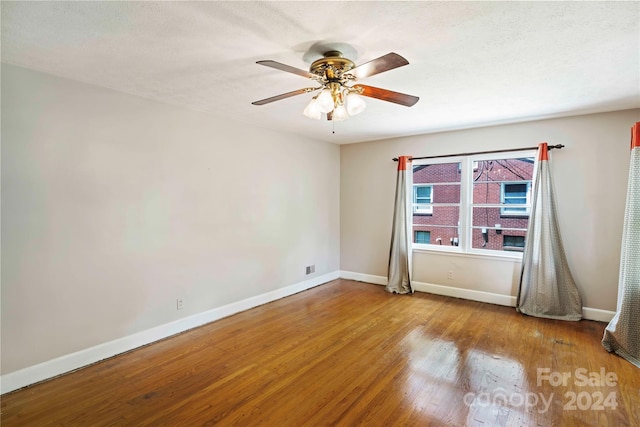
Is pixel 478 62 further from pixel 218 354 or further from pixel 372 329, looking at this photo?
pixel 218 354

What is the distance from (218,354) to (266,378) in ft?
2.15

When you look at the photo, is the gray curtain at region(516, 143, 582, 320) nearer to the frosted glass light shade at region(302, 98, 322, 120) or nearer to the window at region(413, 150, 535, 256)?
the window at region(413, 150, 535, 256)

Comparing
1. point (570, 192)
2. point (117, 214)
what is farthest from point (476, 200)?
point (117, 214)

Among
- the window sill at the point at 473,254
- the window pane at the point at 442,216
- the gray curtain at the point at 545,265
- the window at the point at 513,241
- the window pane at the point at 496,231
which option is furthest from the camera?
the window pane at the point at 442,216

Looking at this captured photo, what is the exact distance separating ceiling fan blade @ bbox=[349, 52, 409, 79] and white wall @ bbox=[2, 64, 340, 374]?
229 cm

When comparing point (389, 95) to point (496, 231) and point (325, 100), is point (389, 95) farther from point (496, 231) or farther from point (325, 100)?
point (496, 231)

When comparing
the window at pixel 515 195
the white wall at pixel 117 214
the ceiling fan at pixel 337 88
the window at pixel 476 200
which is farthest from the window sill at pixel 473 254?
the ceiling fan at pixel 337 88

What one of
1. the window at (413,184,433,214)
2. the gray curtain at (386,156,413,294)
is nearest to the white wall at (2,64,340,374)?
the gray curtain at (386,156,413,294)

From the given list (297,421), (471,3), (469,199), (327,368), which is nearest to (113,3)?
(471,3)

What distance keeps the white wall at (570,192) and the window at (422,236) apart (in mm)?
414

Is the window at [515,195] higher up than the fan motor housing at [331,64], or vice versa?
the fan motor housing at [331,64]

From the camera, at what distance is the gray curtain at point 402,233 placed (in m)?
4.93

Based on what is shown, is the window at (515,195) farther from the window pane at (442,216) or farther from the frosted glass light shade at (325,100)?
the frosted glass light shade at (325,100)

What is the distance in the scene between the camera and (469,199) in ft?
15.1
